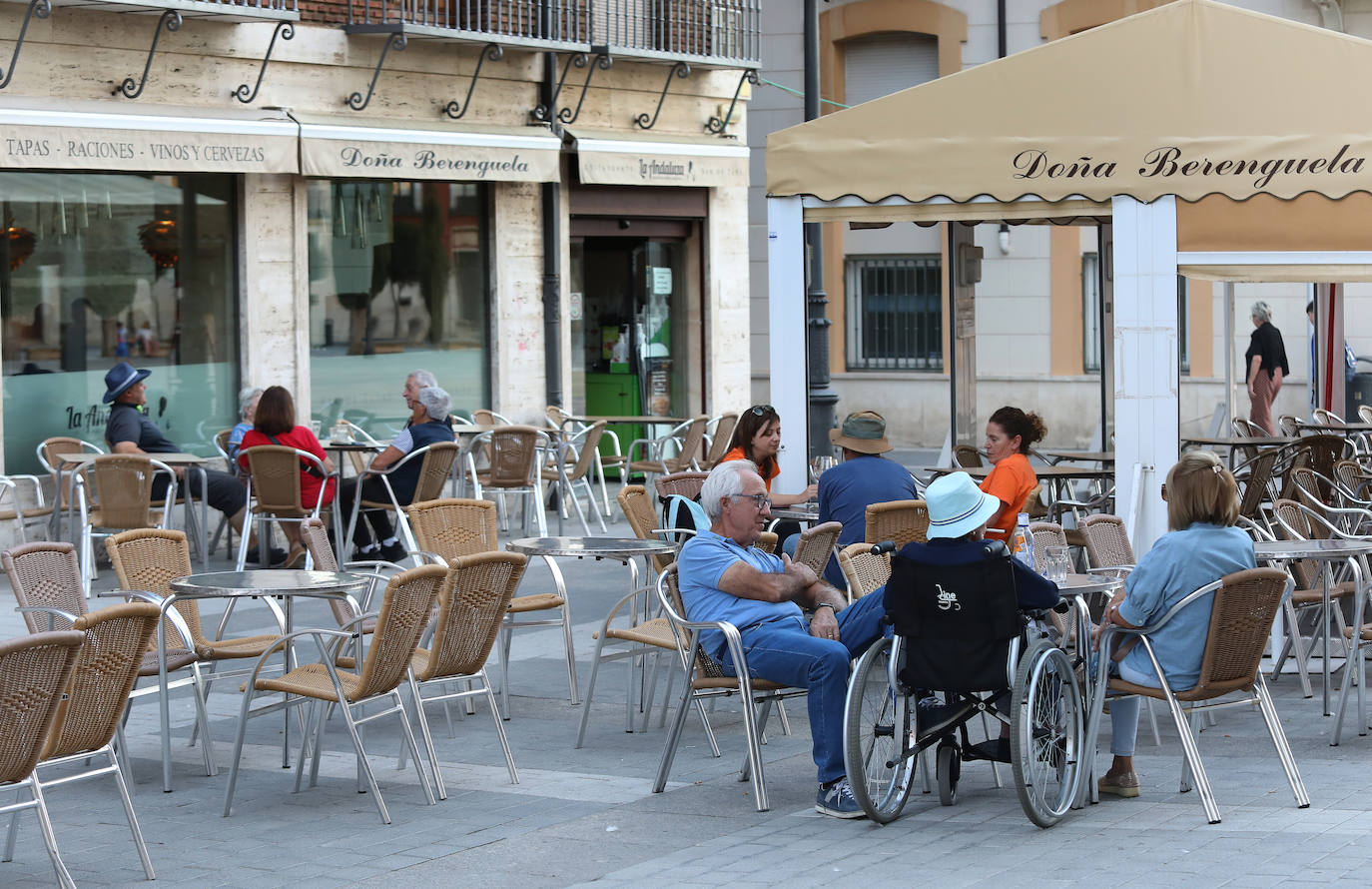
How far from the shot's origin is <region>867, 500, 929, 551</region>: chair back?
822cm

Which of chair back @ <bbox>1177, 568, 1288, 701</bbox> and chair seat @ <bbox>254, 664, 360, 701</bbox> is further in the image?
chair seat @ <bbox>254, 664, 360, 701</bbox>

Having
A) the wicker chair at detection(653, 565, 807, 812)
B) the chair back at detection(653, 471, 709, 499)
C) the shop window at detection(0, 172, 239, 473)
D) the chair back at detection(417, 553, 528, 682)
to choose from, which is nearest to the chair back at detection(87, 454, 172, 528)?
the shop window at detection(0, 172, 239, 473)

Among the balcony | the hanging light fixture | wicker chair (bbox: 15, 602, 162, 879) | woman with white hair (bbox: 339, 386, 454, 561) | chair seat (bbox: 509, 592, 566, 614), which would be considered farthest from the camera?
the balcony

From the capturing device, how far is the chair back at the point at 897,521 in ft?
27.0

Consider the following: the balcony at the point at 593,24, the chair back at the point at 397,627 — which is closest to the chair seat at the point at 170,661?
the chair back at the point at 397,627

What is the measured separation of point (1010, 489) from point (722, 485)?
7.28 feet

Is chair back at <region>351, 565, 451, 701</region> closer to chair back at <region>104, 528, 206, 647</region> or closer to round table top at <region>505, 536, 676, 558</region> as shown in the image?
chair back at <region>104, 528, 206, 647</region>

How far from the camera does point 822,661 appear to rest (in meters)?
6.41

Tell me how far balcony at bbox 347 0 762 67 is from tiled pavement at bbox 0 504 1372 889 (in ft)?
31.8

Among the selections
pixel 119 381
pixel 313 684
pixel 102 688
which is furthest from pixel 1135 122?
pixel 119 381

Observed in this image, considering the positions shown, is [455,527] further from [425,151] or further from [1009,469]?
[425,151]

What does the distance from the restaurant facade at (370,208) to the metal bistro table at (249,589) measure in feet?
23.2

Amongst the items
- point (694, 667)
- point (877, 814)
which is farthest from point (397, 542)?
point (877, 814)

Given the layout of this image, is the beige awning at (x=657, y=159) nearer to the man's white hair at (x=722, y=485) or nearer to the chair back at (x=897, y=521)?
the chair back at (x=897, y=521)
